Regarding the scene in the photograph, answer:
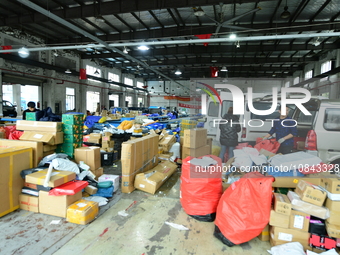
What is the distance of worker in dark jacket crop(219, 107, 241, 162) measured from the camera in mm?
2715

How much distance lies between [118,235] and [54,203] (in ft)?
3.29

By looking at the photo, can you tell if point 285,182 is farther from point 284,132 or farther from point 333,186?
point 284,132

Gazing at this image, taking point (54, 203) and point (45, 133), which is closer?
point (54, 203)

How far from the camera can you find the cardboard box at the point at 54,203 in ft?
7.95

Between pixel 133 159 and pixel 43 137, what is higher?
pixel 43 137

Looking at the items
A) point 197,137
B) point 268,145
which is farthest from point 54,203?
point 268,145

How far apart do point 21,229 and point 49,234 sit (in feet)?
1.23

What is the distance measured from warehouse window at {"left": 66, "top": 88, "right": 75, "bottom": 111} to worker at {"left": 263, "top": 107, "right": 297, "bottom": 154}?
42.6 feet

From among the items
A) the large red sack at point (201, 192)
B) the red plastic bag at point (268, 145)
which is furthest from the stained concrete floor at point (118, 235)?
the red plastic bag at point (268, 145)

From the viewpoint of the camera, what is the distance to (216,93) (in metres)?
2.78

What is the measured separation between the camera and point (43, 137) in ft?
10.2

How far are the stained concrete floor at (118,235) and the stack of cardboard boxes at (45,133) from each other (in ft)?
3.47

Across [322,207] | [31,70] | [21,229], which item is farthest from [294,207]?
[31,70]

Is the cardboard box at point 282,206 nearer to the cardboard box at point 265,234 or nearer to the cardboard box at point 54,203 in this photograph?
the cardboard box at point 265,234
